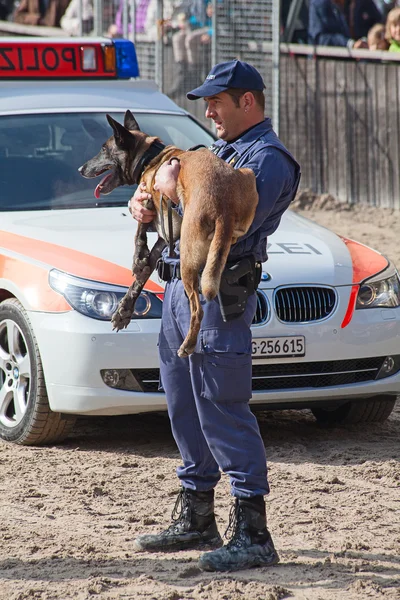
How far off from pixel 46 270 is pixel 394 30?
860 cm

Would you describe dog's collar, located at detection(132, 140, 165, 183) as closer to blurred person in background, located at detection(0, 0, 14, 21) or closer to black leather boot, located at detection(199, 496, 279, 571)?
black leather boot, located at detection(199, 496, 279, 571)

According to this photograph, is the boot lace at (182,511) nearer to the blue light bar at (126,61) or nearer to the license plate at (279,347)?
the license plate at (279,347)

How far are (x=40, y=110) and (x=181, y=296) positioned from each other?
10.1 ft

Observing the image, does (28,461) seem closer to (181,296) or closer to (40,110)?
(181,296)

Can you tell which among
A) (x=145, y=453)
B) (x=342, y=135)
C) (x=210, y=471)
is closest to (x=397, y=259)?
(x=342, y=135)

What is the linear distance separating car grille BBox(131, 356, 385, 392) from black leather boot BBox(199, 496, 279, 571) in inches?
56.3

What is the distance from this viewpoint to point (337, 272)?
570cm

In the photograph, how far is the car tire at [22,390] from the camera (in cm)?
548

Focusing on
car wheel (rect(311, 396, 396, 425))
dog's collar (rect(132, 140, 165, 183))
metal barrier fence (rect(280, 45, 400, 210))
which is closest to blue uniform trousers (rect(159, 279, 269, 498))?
dog's collar (rect(132, 140, 165, 183))

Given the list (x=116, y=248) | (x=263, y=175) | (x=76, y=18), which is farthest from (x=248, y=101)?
(x=76, y=18)

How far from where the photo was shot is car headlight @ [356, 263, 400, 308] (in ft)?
18.7

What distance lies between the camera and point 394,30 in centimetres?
1294

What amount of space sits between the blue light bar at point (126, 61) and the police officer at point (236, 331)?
145 inches

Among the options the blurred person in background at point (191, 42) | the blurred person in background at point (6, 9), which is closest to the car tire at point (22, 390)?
the blurred person in background at point (191, 42)
